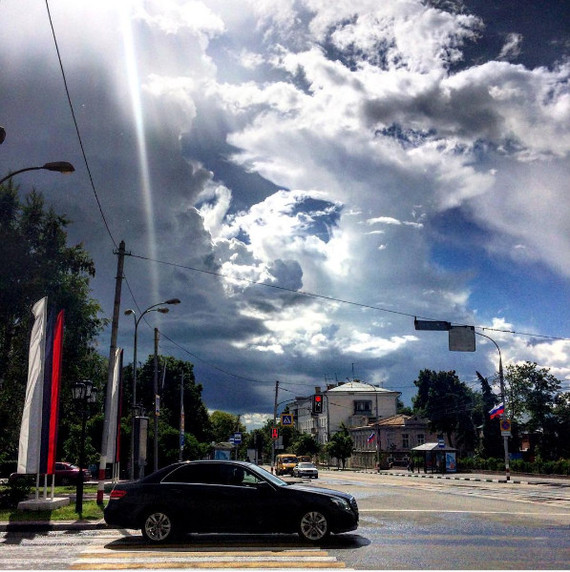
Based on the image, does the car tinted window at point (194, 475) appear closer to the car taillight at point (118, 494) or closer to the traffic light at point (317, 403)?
the car taillight at point (118, 494)

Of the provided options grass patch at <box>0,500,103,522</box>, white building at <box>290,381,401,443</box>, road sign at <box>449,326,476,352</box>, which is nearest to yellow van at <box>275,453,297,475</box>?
road sign at <box>449,326,476,352</box>

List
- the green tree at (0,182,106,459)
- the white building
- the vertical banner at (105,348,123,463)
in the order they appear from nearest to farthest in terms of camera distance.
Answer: the vertical banner at (105,348,123,463)
the green tree at (0,182,106,459)
the white building

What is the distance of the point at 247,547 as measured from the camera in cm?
1134

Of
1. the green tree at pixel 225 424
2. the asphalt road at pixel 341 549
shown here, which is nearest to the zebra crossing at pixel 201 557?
the asphalt road at pixel 341 549

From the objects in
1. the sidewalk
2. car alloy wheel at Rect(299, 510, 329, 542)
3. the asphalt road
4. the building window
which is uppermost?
the building window

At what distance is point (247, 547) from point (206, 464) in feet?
5.83

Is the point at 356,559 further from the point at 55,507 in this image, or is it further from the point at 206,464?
the point at 55,507


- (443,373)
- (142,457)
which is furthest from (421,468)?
(142,457)

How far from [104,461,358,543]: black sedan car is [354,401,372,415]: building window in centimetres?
12034

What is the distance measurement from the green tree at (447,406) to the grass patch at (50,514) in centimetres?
7819

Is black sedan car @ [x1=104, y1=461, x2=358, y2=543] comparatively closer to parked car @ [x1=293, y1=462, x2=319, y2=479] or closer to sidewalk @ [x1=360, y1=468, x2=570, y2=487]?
sidewalk @ [x1=360, y1=468, x2=570, y2=487]

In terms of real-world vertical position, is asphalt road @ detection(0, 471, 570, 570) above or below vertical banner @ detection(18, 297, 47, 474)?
below

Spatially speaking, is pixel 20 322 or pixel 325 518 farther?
pixel 20 322

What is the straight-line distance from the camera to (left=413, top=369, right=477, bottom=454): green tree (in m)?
89.3
